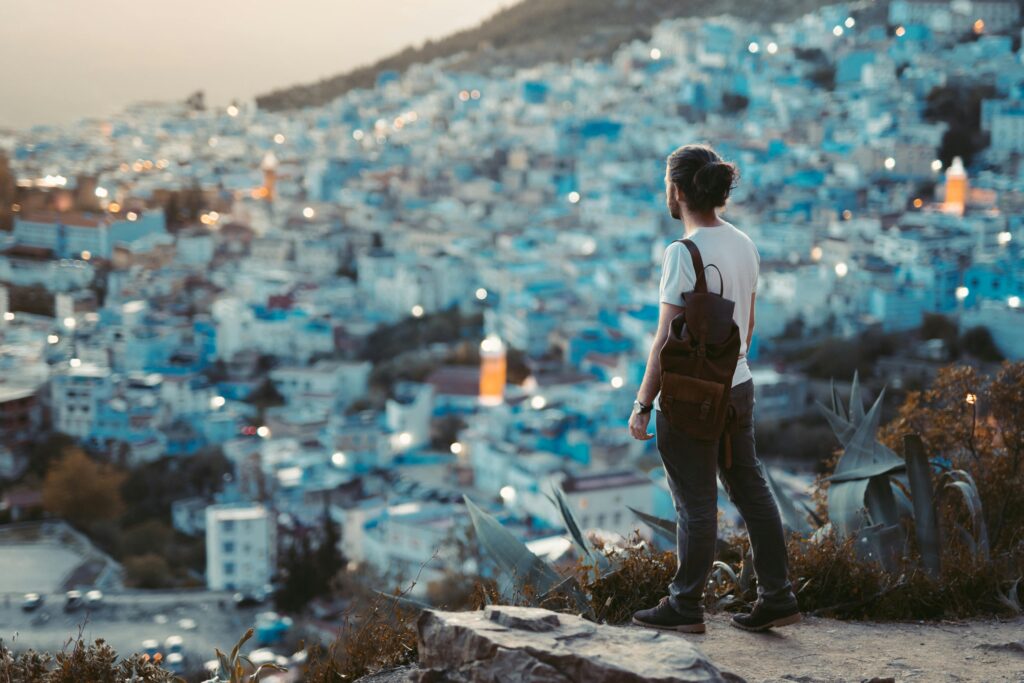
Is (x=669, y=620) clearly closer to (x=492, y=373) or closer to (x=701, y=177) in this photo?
(x=701, y=177)

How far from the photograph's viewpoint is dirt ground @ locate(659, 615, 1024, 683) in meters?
1.61

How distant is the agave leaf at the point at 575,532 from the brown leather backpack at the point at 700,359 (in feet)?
1.27

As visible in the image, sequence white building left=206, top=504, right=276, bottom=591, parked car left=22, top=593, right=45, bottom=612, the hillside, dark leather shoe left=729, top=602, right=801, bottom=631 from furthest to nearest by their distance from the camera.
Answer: the hillside, white building left=206, top=504, right=276, bottom=591, parked car left=22, top=593, right=45, bottom=612, dark leather shoe left=729, top=602, right=801, bottom=631

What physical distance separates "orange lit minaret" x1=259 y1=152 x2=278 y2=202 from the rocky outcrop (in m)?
33.8

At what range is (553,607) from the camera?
5.88ft

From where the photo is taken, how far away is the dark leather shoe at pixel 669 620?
172 cm

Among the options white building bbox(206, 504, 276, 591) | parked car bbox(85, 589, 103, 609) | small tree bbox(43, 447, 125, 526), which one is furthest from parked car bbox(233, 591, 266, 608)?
small tree bbox(43, 447, 125, 526)

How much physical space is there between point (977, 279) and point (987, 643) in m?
19.5

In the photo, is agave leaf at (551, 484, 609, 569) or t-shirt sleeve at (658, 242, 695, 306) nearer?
t-shirt sleeve at (658, 242, 695, 306)

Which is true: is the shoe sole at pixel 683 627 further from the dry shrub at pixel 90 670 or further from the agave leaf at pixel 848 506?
the dry shrub at pixel 90 670

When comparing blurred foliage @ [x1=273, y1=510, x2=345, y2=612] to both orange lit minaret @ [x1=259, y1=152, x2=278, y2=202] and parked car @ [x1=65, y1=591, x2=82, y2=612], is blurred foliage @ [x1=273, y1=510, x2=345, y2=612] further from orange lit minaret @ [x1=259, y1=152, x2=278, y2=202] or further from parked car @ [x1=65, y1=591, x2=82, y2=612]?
orange lit minaret @ [x1=259, y1=152, x2=278, y2=202]

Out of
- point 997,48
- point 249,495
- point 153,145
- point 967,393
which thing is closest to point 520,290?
point 249,495

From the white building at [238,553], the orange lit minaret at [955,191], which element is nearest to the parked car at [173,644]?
the white building at [238,553]

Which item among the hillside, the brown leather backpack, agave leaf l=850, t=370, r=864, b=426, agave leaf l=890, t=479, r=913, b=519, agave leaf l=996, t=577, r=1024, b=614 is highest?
the hillside
